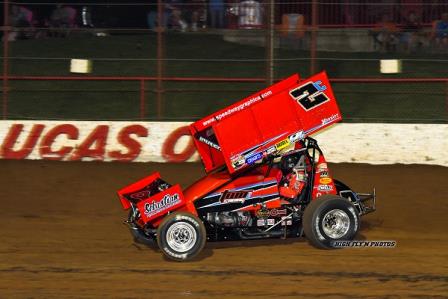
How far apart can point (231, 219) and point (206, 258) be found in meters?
0.55

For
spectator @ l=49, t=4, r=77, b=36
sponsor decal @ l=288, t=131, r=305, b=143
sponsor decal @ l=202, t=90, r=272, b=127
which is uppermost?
spectator @ l=49, t=4, r=77, b=36

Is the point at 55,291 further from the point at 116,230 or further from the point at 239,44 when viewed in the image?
the point at 239,44

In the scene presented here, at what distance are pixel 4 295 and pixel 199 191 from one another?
2.65 meters

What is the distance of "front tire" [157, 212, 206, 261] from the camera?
8.83 metres

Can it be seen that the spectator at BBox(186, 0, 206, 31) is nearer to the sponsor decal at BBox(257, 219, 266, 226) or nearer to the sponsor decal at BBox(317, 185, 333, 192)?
the sponsor decal at BBox(317, 185, 333, 192)

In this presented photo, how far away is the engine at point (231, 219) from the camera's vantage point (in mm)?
9266

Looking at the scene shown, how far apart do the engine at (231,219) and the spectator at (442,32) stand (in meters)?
9.66

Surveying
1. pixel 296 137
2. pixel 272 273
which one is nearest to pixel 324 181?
pixel 296 137

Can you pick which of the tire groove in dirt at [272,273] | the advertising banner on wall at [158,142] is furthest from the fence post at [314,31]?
the tire groove in dirt at [272,273]

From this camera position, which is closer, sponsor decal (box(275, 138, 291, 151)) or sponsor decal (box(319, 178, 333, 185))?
sponsor decal (box(275, 138, 291, 151))

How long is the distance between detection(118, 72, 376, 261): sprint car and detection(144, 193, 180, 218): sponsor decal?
0.01 meters

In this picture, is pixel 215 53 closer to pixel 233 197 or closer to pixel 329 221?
pixel 233 197

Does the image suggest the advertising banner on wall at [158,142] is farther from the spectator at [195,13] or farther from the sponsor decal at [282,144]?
the sponsor decal at [282,144]

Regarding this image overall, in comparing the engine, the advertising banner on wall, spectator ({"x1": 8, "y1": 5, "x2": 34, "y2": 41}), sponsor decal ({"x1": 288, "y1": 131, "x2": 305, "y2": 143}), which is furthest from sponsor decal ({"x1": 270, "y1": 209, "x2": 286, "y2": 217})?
spectator ({"x1": 8, "y1": 5, "x2": 34, "y2": 41})
